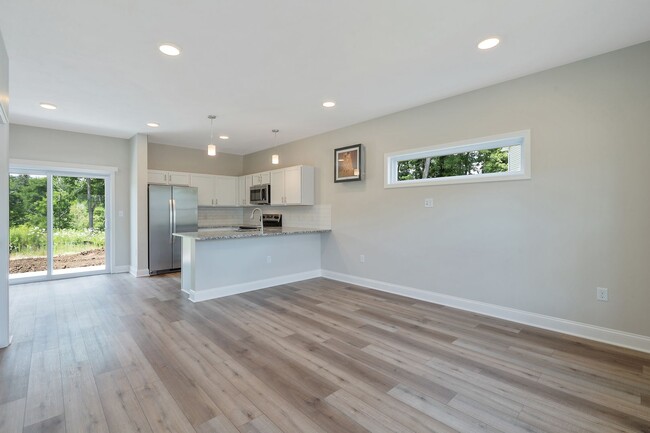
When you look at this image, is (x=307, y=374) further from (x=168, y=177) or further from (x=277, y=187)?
(x=168, y=177)

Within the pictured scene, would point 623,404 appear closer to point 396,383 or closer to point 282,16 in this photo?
point 396,383

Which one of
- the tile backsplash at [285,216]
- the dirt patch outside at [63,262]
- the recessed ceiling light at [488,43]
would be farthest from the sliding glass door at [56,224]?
the recessed ceiling light at [488,43]

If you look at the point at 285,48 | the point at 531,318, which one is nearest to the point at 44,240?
the point at 285,48

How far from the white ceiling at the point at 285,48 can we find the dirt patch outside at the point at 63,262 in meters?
2.57

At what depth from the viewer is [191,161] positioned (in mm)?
6980

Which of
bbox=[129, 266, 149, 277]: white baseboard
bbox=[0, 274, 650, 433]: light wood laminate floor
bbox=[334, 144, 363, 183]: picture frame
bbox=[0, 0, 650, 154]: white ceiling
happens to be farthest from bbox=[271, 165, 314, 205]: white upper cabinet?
bbox=[129, 266, 149, 277]: white baseboard

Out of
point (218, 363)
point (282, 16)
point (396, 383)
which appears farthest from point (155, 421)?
point (282, 16)

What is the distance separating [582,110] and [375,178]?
2569 millimetres

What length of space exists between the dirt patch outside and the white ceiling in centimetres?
257

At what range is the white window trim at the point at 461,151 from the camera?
3.34 metres

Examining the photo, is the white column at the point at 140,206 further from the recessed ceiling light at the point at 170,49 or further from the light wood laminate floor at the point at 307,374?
the recessed ceiling light at the point at 170,49

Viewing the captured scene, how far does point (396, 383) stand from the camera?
2215mm

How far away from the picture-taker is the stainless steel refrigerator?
234 inches

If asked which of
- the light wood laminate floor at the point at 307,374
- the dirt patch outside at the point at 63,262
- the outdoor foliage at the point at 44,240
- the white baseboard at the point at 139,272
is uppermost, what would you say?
the outdoor foliage at the point at 44,240
